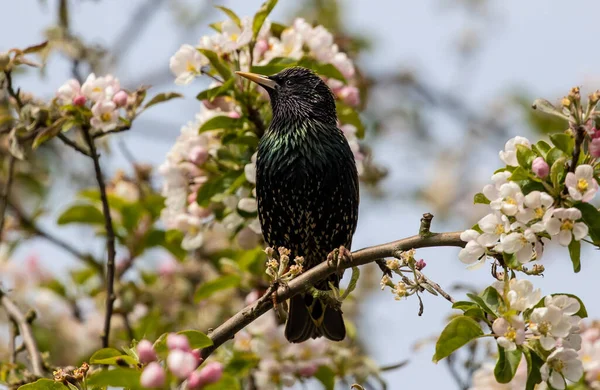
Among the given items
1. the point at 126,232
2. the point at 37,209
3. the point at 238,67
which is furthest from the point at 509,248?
the point at 37,209

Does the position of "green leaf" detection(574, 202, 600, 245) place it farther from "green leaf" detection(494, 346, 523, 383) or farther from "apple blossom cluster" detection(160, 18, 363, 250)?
"apple blossom cluster" detection(160, 18, 363, 250)

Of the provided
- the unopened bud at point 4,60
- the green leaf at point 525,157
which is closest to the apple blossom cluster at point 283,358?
the unopened bud at point 4,60

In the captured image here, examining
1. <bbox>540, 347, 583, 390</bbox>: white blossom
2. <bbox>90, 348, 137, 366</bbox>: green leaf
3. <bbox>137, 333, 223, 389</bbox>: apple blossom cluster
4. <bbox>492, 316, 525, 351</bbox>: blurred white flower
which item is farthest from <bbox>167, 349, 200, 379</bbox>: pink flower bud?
<bbox>540, 347, 583, 390</bbox>: white blossom

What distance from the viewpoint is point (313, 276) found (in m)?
2.53

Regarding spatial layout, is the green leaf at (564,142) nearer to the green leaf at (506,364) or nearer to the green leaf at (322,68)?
the green leaf at (506,364)

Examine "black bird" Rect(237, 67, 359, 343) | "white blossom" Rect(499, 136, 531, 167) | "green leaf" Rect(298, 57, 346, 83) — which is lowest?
"white blossom" Rect(499, 136, 531, 167)

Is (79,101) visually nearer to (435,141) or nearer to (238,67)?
(238,67)

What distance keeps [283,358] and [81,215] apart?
1308mm

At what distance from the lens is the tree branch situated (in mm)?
2338

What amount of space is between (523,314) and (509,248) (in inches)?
7.3

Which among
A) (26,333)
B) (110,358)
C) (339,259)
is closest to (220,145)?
(26,333)

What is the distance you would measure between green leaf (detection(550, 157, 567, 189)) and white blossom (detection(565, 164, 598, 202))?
0.20 feet

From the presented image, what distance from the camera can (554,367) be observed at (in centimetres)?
222

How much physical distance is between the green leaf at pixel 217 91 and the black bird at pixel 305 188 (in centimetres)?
14
